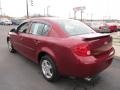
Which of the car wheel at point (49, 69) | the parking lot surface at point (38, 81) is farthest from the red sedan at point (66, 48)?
the parking lot surface at point (38, 81)

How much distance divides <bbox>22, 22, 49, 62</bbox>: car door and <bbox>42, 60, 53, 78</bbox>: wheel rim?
18.5 inches

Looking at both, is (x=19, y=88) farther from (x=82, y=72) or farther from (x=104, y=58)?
(x=104, y=58)

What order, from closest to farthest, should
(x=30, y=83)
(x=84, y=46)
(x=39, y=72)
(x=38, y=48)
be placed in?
(x=84, y=46) → (x=30, y=83) → (x=38, y=48) → (x=39, y=72)

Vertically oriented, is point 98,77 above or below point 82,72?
below

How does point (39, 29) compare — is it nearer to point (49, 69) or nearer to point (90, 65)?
point (49, 69)

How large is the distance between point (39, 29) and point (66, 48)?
1.48 m

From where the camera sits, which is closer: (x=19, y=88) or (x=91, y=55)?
(x=91, y=55)

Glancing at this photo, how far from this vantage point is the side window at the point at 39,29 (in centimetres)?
504

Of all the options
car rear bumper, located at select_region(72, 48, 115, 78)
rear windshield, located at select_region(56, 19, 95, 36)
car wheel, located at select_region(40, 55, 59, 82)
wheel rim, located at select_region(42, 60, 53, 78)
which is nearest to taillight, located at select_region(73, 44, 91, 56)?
car rear bumper, located at select_region(72, 48, 115, 78)

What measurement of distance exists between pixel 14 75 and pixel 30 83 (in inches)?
30.8

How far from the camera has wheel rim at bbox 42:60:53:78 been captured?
190 inches

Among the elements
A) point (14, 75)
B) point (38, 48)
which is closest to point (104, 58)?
point (38, 48)

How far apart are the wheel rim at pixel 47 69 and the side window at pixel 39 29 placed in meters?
0.78

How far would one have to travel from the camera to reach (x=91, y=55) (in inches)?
160
